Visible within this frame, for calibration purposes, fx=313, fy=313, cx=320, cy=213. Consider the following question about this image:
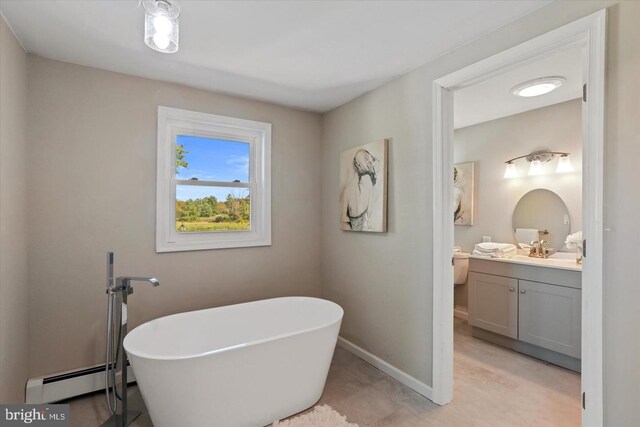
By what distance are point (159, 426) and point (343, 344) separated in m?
1.71

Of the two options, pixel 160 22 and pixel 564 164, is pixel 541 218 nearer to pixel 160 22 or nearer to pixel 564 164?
pixel 564 164

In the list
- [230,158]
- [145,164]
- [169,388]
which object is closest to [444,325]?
[169,388]

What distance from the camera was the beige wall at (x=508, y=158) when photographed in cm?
294

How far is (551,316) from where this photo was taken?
264 cm

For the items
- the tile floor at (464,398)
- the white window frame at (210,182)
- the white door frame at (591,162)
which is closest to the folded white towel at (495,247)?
the tile floor at (464,398)

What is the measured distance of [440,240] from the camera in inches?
83.2

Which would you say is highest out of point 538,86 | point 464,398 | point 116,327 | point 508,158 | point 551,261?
point 538,86

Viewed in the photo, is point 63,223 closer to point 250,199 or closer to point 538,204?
point 250,199

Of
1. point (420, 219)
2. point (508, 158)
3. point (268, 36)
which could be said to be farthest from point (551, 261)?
point (268, 36)

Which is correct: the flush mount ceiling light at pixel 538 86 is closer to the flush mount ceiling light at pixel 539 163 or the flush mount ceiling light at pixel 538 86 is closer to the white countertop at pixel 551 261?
the flush mount ceiling light at pixel 539 163

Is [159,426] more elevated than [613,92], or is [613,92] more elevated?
[613,92]

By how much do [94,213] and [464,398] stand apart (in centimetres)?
294

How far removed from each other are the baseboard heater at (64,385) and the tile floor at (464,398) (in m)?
0.07

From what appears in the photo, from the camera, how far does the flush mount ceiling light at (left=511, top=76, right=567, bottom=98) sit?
7.97ft
